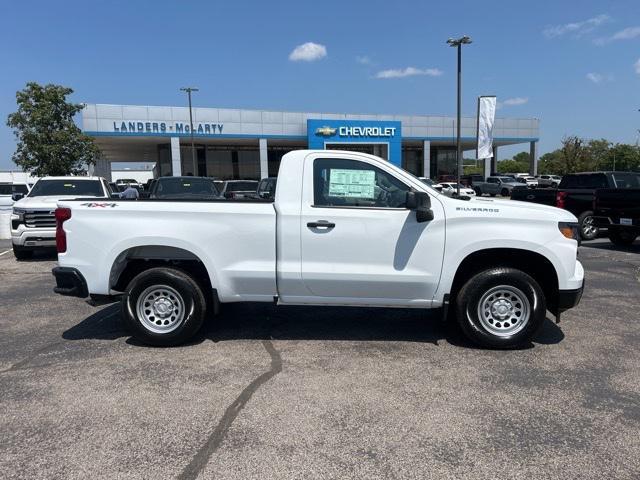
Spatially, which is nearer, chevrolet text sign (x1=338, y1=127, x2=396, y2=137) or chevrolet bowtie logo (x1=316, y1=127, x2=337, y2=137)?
chevrolet bowtie logo (x1=316, y1=127, x2=337, y2=137)

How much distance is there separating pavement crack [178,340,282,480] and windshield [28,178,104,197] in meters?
9.14

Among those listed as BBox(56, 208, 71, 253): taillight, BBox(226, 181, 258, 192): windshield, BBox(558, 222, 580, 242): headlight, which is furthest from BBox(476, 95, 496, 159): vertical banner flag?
BBox(56, 208, 71, 253): taillight

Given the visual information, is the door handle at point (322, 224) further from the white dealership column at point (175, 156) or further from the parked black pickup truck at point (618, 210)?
the white dealership column at point (175, 156)

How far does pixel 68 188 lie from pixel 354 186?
388 inches

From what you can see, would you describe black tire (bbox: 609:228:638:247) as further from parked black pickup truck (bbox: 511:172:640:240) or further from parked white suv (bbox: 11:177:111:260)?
parked white suv (bbox: 11:177:111:260)

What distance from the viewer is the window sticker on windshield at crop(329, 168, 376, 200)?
5.05 meters

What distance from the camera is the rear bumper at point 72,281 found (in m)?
5.13

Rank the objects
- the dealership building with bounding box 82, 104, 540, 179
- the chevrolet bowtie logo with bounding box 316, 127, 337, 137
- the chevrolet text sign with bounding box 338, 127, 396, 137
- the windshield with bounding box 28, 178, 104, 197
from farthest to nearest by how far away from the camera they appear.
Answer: the chevrolet text sign with bounding box 338, 127, 396, 137 < the chevrolet bowtie logo with bounding box 316, 127, 337, 137 < the dealership building with bounding box 82, 104, 540, 179 < the windshield with bounding box 28, 178, 104, 197

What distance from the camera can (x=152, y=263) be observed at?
5.39 m

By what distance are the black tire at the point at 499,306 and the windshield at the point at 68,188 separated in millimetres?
10116

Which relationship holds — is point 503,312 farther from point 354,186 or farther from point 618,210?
point 618,210

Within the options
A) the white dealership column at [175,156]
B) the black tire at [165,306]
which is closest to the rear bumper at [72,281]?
the black tire at [165,306]

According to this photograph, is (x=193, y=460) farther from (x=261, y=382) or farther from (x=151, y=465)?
(x=261, y=382)

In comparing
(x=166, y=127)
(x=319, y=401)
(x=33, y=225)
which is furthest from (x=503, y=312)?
(x=166, y=127)
